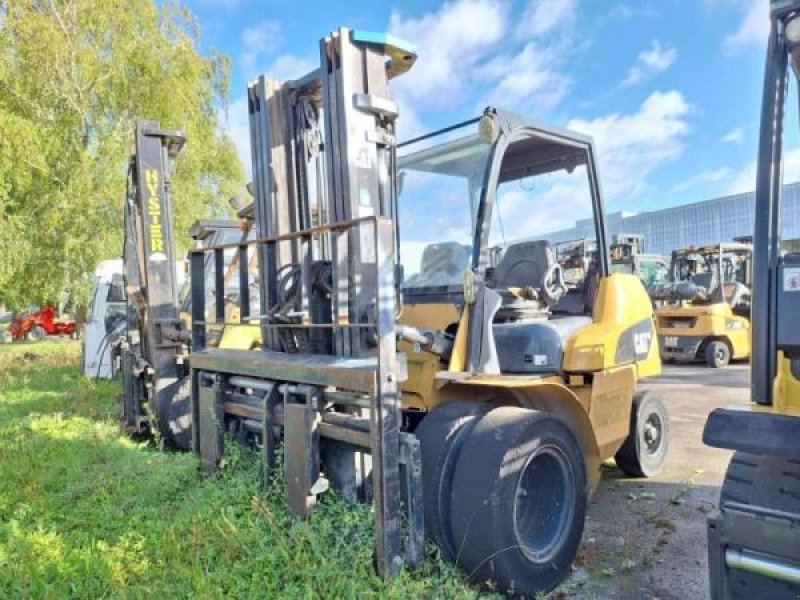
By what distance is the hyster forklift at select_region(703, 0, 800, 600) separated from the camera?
7.10ft

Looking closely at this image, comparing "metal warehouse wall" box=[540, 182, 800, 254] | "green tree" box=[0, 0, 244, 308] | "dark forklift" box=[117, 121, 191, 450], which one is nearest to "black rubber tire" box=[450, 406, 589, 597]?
"dark forklift" box=[117, 121, 191, 450]

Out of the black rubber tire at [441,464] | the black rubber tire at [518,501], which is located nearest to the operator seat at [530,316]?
the black rubber tire at [518,501]

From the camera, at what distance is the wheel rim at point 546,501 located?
339 centimetres

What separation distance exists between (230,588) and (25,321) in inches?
1016

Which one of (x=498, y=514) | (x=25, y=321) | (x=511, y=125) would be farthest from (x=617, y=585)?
(x=25, y=321)

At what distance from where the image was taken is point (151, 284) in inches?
263

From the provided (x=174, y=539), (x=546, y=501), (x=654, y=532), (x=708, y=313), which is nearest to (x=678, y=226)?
(x=708, y=313)

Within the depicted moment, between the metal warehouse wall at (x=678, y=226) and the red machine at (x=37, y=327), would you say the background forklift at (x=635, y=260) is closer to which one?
the metal warehouse wall at (x=678, y=226)

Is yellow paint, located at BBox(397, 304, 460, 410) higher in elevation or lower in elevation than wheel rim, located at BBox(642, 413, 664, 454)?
higher

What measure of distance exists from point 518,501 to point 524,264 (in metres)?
1.88

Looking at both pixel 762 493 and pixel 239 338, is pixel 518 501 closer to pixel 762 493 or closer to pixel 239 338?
pixel 762 493

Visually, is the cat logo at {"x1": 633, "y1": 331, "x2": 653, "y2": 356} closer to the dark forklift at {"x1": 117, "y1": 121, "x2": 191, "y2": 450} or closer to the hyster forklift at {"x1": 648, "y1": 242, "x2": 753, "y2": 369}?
the dark forklift at {"x1": 117, "y1": 121, "x2": 191, "y2": 450}

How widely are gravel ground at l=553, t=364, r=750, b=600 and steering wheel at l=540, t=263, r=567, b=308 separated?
5.19 ft

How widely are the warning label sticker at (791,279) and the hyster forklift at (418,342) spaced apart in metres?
1.41
